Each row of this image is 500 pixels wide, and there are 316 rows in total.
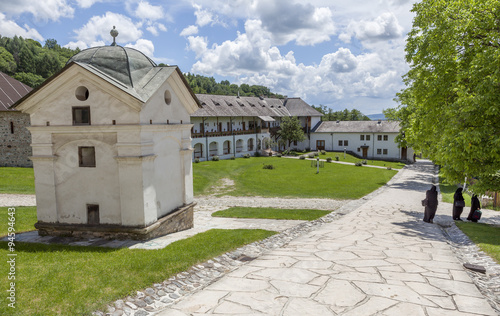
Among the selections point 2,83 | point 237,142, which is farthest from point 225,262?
point 237,142

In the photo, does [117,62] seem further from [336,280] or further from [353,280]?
[353,280]

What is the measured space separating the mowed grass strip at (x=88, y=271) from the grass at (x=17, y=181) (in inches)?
627

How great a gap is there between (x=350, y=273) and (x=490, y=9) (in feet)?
37.3

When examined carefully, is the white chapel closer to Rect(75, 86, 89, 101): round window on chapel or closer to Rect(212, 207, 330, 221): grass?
Rect(75, 86, 89, 101): round window on chapel

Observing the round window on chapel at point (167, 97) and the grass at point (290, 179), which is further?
the grass at point (290, 179)

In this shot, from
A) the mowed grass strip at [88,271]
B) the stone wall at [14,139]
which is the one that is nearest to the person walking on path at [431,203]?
the mowed grass strip at [88,271]

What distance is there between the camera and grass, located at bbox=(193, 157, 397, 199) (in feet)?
87.0

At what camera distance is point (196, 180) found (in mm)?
30438

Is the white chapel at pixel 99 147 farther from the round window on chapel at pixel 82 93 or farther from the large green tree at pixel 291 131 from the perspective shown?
the large green tree at pixel 291 131

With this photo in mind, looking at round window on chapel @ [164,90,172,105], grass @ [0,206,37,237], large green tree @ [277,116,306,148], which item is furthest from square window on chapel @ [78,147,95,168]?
large green tree @ [277,116,306,148]

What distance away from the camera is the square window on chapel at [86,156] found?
1097 centimetres

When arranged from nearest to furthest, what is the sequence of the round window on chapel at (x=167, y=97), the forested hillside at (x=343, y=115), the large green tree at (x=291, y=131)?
the round window on chapel at (x=167, y=97) < the large green tree at (x=291, y=131) < the forested hillside at (x=343, y=115)

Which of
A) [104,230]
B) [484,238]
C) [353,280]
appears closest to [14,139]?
[104,230]

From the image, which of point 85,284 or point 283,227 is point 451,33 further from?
point 85,284
